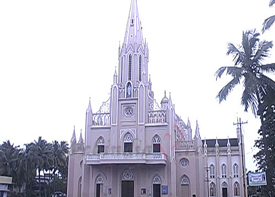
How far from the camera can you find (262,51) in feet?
75.4

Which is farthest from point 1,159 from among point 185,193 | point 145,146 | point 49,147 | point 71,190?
point 185,193

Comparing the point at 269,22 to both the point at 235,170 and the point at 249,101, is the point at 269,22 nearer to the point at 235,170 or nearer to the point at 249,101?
the point at 249,101

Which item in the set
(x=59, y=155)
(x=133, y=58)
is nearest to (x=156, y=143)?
(x=133, y=58)

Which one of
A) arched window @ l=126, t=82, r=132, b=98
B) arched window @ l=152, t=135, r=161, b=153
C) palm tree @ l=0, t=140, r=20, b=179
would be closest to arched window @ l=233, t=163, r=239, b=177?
arched window @ l=152, t=135, r=161, b=153

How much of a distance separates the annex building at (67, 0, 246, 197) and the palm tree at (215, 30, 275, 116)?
1870 cm

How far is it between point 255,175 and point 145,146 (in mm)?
20390

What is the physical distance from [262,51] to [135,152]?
2265cm

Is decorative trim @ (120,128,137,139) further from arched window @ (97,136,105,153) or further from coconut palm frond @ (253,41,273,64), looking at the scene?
coconut palm frond @ (253,41,273,64)

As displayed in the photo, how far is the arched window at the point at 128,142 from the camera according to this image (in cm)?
4342

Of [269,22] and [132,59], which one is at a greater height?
[132,59]

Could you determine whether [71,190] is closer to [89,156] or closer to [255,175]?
[89,156]

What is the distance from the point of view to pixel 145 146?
1682 inches

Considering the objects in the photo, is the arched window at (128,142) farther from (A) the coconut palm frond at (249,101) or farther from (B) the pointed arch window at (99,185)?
(A) the coconut palm frond at (249,101)

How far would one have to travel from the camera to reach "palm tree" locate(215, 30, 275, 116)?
899 inches
